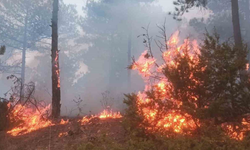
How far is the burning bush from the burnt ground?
1.05 meters

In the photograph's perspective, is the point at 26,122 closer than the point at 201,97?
No

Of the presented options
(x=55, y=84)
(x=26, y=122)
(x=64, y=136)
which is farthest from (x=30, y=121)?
(x=64, y=136)

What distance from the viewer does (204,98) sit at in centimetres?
537

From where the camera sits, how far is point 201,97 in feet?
17.5

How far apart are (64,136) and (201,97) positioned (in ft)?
12.2

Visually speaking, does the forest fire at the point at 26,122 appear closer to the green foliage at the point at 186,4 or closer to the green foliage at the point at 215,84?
the green foliage at the point at 215,84

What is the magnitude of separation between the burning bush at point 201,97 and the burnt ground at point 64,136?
1.05m

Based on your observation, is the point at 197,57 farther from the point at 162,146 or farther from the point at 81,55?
the point at 81,55

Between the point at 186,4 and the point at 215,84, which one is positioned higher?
the point at 186,4

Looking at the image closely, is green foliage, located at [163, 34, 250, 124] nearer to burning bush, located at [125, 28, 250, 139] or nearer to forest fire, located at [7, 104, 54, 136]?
burning bush, located at [125, 28, 250, 139]

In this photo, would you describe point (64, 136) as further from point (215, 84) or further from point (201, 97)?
point (215, 84)

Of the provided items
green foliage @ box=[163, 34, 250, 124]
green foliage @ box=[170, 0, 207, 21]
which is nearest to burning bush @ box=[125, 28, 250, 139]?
green foliage @ box=[163, 34, 250, 124]

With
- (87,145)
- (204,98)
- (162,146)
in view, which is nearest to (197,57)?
(204,98)

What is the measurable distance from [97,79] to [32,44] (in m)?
12.0
